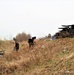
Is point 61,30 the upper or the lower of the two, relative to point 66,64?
upper

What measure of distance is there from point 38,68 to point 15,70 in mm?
1105

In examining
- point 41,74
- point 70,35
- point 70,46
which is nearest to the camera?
point 41,74

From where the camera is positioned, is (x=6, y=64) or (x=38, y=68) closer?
(x=38, y=68)

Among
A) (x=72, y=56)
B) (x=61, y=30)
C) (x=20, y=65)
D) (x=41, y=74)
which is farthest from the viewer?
(x=61, y=30)

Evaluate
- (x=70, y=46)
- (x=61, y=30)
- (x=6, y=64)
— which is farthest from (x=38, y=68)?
(x=61, y=30)

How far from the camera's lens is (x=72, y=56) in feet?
36.6

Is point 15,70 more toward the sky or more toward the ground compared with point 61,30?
more toward the ground

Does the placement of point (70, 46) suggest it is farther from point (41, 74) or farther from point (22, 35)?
point (22, 35)

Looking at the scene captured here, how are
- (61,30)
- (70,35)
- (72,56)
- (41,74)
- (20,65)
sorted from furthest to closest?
1. (61,30)
2. (70,35)
3. (20,65)
4. (72,56)
5. (41,74)

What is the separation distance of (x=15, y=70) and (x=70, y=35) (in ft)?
18.7

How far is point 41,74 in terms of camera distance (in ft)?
34.3

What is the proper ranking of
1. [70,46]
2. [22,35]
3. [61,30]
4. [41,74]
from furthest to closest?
[22,35]
[61,30]
[70,46]
[41,74]

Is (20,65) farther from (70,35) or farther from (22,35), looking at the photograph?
(22,35)

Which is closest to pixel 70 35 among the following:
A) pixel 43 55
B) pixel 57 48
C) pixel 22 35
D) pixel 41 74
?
pixel 57 48
